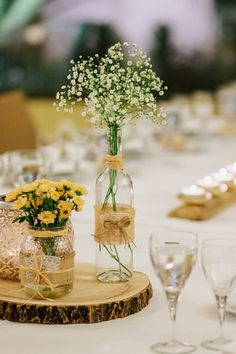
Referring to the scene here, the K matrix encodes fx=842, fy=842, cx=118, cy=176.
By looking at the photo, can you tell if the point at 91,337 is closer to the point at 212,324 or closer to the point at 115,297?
the point at 115,297

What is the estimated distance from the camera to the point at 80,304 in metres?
1.55

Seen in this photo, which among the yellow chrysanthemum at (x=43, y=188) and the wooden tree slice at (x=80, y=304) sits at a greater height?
the yellow chrysanthemum at (x=43, y=188)

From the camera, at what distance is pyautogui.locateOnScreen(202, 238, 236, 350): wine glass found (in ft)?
4.65

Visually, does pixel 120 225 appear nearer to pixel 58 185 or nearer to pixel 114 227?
pixel 114 227

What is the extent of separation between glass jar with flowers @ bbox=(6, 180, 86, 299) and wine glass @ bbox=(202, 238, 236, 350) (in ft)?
0.95

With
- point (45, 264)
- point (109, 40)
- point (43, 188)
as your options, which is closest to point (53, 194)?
point (43, 188)

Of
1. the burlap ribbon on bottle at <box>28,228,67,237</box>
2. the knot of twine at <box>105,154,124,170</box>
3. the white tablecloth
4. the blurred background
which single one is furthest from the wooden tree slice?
the blurred background

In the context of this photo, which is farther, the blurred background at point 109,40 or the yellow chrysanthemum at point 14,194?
the blurred background at point 109,40

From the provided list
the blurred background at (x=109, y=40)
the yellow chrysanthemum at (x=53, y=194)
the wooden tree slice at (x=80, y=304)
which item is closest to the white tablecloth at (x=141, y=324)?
the wooden tree slice at (x=80, y=304)

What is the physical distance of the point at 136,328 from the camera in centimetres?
153

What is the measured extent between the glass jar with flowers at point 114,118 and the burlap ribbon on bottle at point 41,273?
0.12 m

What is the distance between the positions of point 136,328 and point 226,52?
595 centimetres

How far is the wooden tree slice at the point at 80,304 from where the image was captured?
5.06 feet

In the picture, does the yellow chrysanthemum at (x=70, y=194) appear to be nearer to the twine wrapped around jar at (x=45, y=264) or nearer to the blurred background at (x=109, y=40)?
the twine wrapped around jar at (x=45, y=264)
